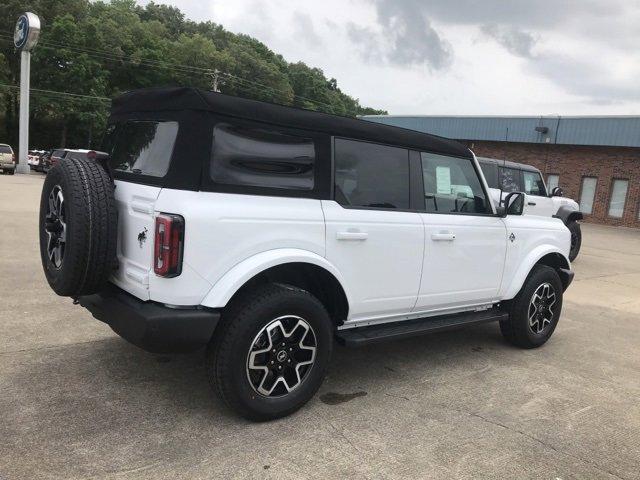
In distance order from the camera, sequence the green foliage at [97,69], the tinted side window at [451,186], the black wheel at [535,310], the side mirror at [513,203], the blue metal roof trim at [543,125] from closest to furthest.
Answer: the tinted side window at [451,186] → the side mirror at [513,203] → the black wheel at [535,310] → the blue metal roof trim at [543,125] → the green foliage at [97,69]

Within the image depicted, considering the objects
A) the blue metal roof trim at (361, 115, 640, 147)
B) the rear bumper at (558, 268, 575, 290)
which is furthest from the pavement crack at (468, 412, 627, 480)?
the blue metal roof trim at (361, 115, 640, 147)

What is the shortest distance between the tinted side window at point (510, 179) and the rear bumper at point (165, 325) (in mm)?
8298

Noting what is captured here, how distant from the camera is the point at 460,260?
4.31 m

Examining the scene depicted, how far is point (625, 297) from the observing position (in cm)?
826

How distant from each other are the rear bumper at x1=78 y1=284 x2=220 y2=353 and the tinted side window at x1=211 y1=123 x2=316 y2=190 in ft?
2.54

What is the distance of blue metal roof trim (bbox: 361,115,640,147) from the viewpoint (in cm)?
2405

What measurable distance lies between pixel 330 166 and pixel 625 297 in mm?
6703

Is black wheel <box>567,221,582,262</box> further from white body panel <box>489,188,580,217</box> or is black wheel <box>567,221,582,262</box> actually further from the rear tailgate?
the rear tailgate

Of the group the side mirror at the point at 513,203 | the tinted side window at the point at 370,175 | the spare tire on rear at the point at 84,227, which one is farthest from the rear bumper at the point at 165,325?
the side mirror at the point at 513,203

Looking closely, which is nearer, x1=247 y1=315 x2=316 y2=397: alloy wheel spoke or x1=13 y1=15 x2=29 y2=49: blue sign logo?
x1=247 y1=315 x2=316 y2=397: alloy wheel spoke

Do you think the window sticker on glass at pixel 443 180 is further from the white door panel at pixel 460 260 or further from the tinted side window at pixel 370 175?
the tinted side window at pixel 370 175

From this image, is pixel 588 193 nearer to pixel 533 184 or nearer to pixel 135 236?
pixel 533 184

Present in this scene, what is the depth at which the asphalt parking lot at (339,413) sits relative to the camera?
2840mm

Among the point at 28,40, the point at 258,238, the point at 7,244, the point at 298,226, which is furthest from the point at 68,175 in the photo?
the point at 28,40
